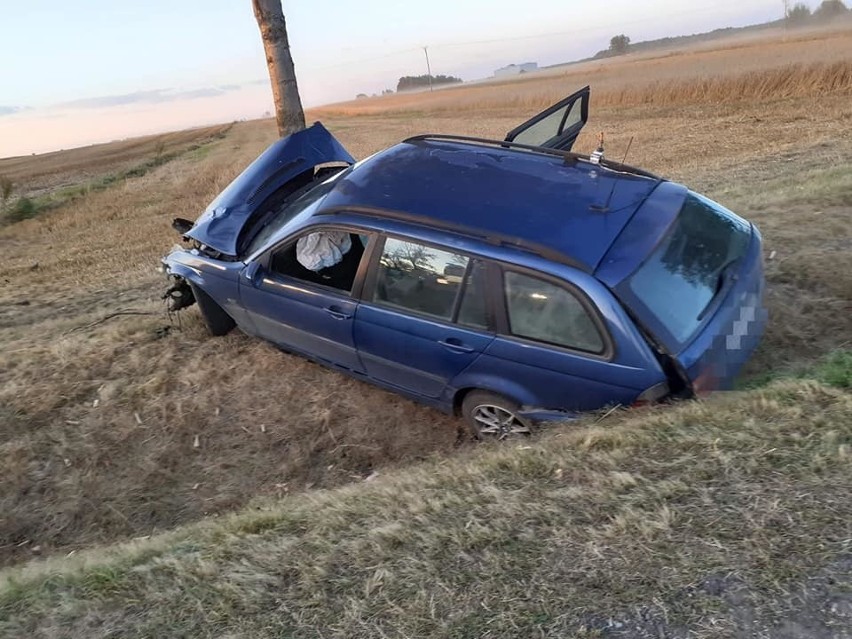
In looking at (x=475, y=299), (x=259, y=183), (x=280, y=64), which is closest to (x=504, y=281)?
(x=475, y=299)

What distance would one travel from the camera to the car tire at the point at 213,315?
5.23 metres

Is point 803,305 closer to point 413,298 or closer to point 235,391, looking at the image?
point 413,298

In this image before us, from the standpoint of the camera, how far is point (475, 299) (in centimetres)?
354

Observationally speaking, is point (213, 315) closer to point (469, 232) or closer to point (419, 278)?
point (419, 278)

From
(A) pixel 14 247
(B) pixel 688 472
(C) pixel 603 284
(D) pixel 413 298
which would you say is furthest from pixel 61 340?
(A) pixel 14 247

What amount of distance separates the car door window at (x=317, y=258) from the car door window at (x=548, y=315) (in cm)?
131

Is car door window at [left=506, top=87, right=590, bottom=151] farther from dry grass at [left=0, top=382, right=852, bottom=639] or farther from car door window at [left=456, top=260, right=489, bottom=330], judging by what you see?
dry grass at [left=0, top=382, right=852, bottom=639]

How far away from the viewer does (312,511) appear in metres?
2.95

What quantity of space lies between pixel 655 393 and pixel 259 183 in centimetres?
347

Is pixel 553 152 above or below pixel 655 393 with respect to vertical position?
above

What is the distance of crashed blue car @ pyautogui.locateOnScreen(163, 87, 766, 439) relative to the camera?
3.23 meters

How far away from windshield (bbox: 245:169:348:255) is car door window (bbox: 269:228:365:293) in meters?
0.24

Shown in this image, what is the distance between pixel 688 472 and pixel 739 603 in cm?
71

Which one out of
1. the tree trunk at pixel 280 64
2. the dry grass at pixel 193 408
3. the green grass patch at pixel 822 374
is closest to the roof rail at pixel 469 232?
the green grass patch at pixel 822 374
